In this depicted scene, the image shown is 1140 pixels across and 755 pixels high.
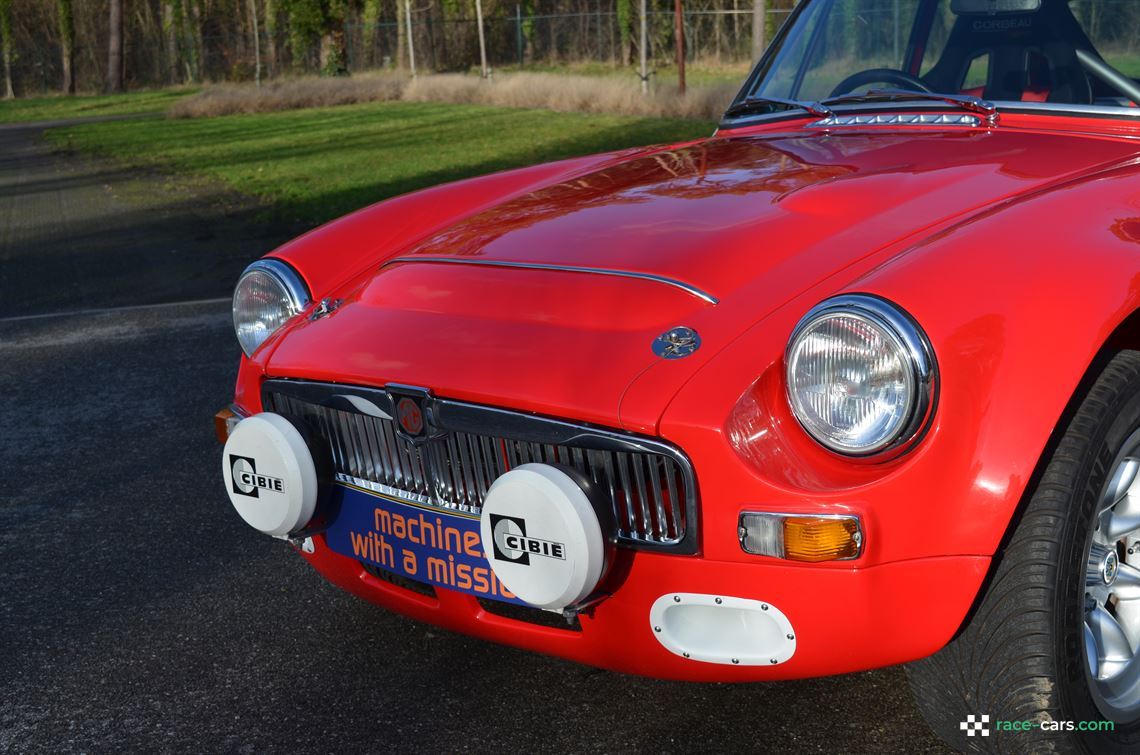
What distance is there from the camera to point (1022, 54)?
11.1 feet

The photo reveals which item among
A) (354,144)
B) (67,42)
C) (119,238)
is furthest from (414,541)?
(67,42)

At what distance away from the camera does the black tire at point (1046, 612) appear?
1977 millimetres

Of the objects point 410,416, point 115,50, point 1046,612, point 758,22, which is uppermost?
point 115,50

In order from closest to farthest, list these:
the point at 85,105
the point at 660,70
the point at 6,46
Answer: the point at 660,70 → the point at 85,105 → the point at 6,46

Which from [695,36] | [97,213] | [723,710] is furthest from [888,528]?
[695,36]

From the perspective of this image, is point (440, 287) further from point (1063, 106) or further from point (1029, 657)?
point (1063, 106)

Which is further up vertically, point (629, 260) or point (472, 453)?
point (629, 260)

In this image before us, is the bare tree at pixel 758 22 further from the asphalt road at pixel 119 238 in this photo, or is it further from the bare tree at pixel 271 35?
the bare tree at pixel 271 35

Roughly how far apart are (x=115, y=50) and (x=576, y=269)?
4294 centimetres

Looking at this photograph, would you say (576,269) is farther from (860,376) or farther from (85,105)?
(85,105)

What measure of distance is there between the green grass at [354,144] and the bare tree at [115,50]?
55.8 feet

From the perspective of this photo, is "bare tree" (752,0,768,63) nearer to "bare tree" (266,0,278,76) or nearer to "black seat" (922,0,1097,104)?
"black seat" (922,0,1097,104)

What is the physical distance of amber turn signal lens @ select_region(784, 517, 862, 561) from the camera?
6.34 feet

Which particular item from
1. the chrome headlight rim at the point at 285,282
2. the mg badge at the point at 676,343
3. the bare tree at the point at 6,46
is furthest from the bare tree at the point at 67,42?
the mg badge at the point at 676,343
